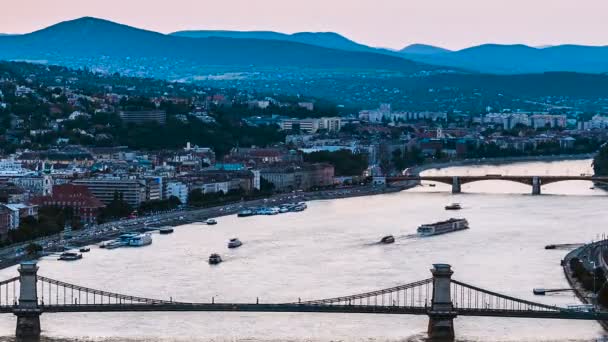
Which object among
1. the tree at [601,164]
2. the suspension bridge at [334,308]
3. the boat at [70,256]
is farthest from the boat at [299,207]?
the suspension bridge at [334,308]

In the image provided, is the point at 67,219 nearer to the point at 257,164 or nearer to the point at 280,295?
the point at 280,295

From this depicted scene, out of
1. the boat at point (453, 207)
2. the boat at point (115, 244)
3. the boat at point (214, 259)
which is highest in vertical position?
the boat at point (214, 259)

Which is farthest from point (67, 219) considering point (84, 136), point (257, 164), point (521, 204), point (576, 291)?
point (84, 136)

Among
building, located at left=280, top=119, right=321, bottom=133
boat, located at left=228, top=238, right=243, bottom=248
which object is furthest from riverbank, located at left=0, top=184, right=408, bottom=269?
building, located at left=280, top=119, right=321, bottom=133

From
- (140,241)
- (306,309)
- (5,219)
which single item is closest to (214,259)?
(140,241)

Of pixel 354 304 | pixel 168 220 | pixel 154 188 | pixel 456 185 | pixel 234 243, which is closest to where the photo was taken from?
pixel 354 304

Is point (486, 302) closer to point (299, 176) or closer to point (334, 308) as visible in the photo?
point (334, 308)

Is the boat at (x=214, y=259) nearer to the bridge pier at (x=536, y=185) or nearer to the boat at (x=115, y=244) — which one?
the boat at (x=115, y=244)
